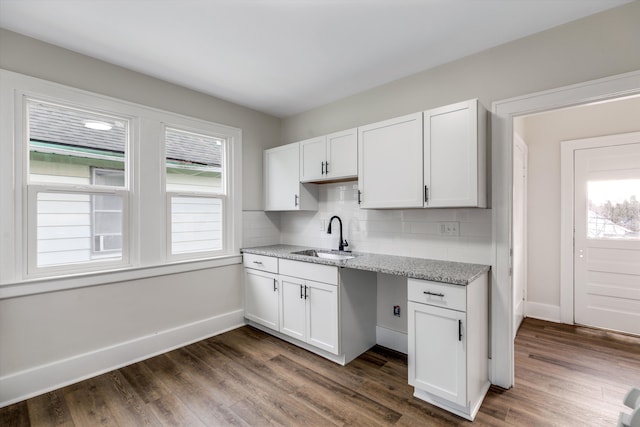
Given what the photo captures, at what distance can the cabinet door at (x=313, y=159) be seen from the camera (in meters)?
3.12

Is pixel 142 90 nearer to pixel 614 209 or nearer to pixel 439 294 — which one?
pixel 439 294

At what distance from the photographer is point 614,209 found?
3.20 m

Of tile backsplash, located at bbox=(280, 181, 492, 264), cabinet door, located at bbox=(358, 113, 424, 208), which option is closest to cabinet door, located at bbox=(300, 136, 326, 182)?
tile backsplash, located at bbox=(280, 181, 492, 264)

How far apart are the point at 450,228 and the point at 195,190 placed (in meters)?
2.60

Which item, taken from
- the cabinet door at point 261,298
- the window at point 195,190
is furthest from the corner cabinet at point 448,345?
the window at point 195,190

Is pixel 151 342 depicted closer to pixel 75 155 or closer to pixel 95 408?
pixel 95 408

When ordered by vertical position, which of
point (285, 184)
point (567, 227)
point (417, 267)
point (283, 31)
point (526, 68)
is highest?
point (283, 31)

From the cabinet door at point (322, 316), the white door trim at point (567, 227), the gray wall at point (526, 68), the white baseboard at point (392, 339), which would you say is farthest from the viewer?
the white door trim at point (567, 227)

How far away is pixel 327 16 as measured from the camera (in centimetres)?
200

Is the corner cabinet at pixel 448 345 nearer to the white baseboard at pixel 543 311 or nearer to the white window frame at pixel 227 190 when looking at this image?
the white baseboard at pixel 543 311

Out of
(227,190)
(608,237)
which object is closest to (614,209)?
(608,237)

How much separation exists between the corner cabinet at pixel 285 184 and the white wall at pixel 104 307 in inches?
24.5

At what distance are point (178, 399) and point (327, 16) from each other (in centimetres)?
→ 290

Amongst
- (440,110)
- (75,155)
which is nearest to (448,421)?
(440,110)
